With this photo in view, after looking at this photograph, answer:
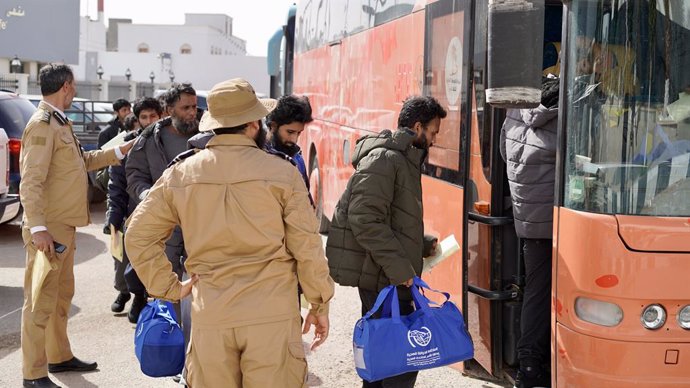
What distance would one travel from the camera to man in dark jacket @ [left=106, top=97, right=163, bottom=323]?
7852 millimetres

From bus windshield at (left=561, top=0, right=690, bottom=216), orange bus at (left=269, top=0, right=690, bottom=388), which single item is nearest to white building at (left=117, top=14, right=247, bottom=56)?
orange bus at (left=269, top=0, right=690, bottom=388)

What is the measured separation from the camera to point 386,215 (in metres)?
5.14

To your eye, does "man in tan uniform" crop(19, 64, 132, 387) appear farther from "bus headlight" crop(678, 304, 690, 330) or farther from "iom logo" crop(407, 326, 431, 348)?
"bus headlight" crop(678, 304, 690, 330)

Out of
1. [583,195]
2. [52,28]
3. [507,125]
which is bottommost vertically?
[583,195]

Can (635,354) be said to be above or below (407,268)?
below

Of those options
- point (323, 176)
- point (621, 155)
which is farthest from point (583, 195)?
point (323, 176)

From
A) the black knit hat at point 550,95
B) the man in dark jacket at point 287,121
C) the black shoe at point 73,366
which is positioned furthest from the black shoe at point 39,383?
the black knit hat at point 550,95

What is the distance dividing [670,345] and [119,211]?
15.5 feet

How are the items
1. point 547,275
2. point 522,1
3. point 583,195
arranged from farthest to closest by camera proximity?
point 547,275 → point 583,195 → point 522,1

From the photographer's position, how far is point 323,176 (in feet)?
41.6

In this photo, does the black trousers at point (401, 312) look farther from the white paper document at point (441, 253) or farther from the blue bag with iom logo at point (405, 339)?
the white paper document at point (441, 253)

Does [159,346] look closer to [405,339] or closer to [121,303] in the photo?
[405,339]

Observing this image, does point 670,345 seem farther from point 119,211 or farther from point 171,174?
point 119,211

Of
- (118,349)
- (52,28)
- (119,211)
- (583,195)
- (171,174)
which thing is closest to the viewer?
(171,174)
